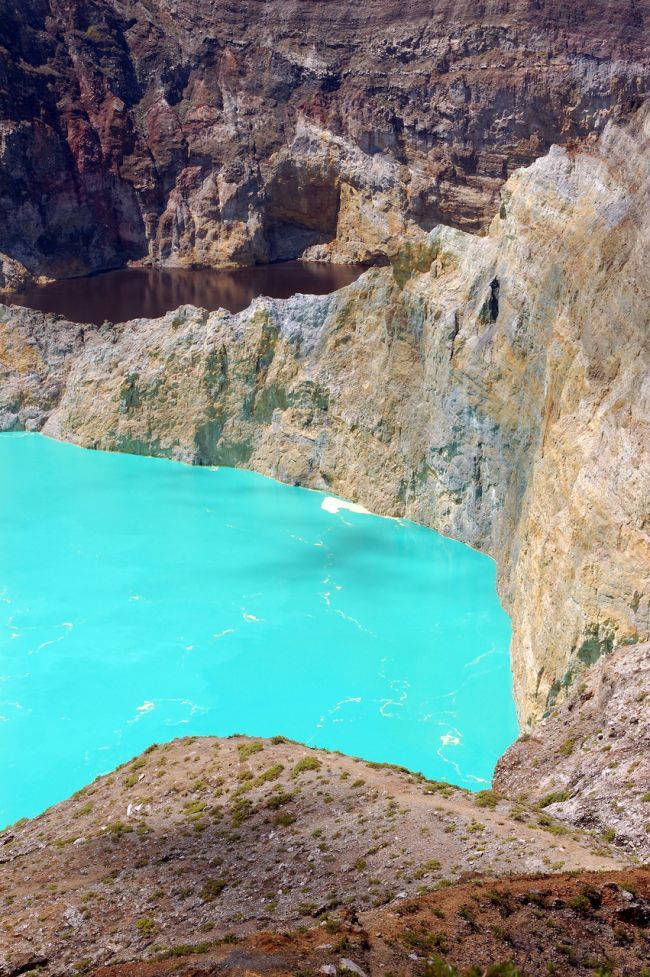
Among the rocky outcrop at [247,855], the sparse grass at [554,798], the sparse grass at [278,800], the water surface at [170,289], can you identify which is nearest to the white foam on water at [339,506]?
the water surface at [170,289]

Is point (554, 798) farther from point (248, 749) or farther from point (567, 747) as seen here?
point (248, 749)

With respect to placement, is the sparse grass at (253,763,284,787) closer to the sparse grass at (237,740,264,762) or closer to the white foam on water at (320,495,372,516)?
the sparse grass at (237,740,264,762)

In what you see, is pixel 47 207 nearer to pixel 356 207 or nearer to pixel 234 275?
pixel 234 275

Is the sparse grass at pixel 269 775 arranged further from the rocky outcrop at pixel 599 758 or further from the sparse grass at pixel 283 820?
the rocky outcrop at pixel 599 758

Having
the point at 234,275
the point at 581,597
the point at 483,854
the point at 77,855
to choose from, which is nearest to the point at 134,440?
the point at 234,275

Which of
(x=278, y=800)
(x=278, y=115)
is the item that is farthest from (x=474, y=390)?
(x=278, y=115)

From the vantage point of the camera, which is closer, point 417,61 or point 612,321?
point 612,321
